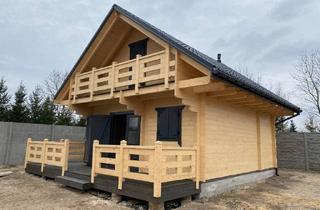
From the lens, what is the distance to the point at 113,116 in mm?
10094

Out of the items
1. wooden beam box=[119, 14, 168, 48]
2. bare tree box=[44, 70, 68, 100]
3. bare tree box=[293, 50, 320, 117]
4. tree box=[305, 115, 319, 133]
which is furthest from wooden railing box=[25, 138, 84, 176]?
tree box=[305, 115, 319, 133]

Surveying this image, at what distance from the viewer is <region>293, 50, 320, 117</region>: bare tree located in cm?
2230

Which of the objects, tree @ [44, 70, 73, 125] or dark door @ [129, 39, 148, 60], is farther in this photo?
tree @ [44, 70, 73, 125]

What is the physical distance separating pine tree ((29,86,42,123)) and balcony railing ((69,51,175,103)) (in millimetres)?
11361

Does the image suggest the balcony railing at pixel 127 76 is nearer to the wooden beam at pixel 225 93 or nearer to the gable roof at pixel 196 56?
the gable roof at pixel 196 56

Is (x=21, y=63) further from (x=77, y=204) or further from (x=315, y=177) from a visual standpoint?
(x=315, y=177)

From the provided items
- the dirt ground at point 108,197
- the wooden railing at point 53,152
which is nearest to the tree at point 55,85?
the wooden railing at point 53,152

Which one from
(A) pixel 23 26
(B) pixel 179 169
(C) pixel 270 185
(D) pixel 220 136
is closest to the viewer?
(B) pixel 179 169

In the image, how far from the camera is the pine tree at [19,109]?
1942 cm

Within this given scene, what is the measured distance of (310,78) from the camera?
2266 centimetres

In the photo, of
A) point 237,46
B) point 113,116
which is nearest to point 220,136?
point 113,116

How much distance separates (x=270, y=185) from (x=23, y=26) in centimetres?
1382

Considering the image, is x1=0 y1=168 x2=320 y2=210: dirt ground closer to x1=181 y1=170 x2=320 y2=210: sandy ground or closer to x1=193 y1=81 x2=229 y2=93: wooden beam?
x1=181 y1=170 x2=320 y2=210: sandy ground

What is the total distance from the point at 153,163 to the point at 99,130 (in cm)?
461
